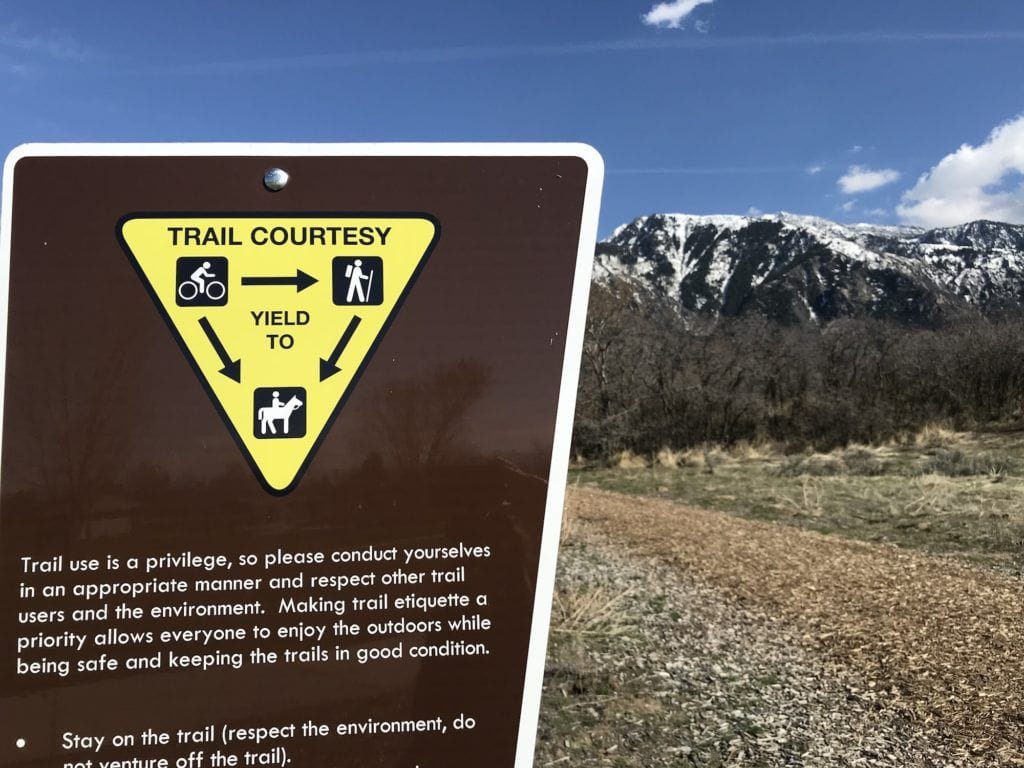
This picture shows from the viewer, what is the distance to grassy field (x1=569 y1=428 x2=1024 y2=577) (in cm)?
1145

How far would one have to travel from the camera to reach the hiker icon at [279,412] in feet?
6.75

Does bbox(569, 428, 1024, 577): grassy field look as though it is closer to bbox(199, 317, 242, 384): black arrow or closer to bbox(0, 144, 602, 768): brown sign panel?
bbox(0, 144, 602, 768): brown sign panel

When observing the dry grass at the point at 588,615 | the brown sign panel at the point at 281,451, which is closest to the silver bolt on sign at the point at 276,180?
the brown sign panel at the point at 281,451

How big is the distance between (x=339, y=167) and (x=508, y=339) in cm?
70

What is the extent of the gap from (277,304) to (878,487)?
16351 millimetres

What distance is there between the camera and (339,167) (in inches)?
84.5

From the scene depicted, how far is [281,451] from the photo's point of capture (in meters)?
2.05

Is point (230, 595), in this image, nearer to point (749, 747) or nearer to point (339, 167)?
point (339, 167)

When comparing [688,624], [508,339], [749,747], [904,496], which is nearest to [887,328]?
[904,496]

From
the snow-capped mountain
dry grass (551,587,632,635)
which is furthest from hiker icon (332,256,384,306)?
the snow-capped mountain

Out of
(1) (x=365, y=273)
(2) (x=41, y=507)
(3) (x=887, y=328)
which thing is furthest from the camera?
(3) (x=887, y=328)

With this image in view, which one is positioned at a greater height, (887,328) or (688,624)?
(887,328)

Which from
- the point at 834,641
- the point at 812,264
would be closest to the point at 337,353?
the point at 834,641

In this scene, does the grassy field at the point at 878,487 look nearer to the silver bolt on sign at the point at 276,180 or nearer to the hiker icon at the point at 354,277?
the hiker icon at the point at 354,277
